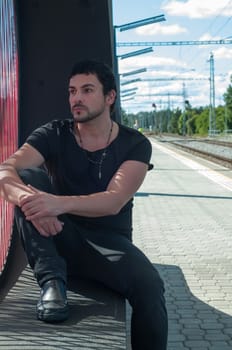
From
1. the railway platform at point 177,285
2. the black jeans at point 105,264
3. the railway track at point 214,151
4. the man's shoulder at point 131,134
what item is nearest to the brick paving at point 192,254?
the railway platform at point 177,285

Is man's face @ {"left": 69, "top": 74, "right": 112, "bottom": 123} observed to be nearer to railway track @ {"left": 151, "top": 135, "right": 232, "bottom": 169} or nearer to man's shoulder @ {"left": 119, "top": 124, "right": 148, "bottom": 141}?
man's shoulder @ {"left": 119, "top": 124, "right": 148, "bottom": 141}

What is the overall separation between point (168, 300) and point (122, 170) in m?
2.33

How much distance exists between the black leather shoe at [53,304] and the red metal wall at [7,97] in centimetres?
180

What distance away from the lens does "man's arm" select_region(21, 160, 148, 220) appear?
3182 mm

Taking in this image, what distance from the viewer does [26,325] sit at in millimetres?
3059

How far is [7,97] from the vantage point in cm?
483

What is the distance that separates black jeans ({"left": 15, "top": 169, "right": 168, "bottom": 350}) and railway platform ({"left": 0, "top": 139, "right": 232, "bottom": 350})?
14 cm

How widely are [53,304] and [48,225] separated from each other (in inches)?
14.7

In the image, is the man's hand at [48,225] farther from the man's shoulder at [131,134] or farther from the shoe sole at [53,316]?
the man's shoulder at [131,134]

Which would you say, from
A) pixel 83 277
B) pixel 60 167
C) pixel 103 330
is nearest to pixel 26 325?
pixel 103 330

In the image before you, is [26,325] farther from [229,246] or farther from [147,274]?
[229,246]

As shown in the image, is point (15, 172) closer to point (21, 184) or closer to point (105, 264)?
point (21, 184)

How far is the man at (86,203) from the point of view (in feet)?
10.3

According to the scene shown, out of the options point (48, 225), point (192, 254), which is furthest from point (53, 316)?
point (192, 254)
